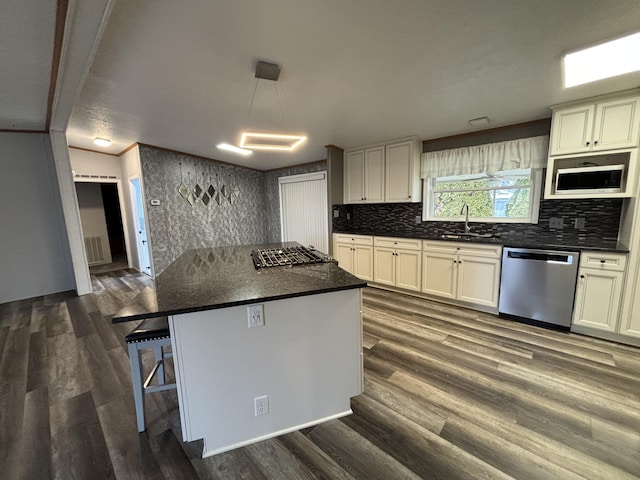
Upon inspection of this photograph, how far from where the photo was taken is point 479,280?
3043 millimetres

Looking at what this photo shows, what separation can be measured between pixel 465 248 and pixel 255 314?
9.09 feet

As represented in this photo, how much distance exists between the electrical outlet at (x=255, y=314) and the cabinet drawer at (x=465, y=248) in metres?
2.71

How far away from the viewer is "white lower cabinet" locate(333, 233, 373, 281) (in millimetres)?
4016

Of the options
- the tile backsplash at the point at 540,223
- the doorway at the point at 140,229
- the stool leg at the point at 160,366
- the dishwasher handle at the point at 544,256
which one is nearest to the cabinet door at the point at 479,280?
the dishwasher handle at the point at 544,256

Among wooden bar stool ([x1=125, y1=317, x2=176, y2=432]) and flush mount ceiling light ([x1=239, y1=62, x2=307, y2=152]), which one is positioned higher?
flush mount ceiling light ([x1=239, y1=62, x2=307, y2=152])

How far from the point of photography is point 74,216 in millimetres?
3834

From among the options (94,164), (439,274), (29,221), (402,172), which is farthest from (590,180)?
(94,164)

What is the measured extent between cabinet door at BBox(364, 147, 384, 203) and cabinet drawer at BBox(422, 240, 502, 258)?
1091mm

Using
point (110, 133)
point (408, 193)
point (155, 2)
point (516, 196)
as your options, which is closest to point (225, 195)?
point (110, 133)

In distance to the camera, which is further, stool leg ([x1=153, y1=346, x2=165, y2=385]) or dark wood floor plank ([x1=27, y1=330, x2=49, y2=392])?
dark wood floor plank ([x1=27, y1=330, x2=49, y2=392])

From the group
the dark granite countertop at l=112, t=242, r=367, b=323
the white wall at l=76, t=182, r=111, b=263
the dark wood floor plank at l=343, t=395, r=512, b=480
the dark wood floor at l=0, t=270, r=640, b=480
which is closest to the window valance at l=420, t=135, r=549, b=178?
the dark wood floor at l=0, t=270, r=640, b=480

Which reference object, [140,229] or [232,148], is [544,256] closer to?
[232,148]

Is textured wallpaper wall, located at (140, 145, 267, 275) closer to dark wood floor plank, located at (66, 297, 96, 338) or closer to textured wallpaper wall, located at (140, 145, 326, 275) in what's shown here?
textured wallpaper wall, located at (140, 145, 326, 275)

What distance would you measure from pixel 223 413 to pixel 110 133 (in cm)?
428
